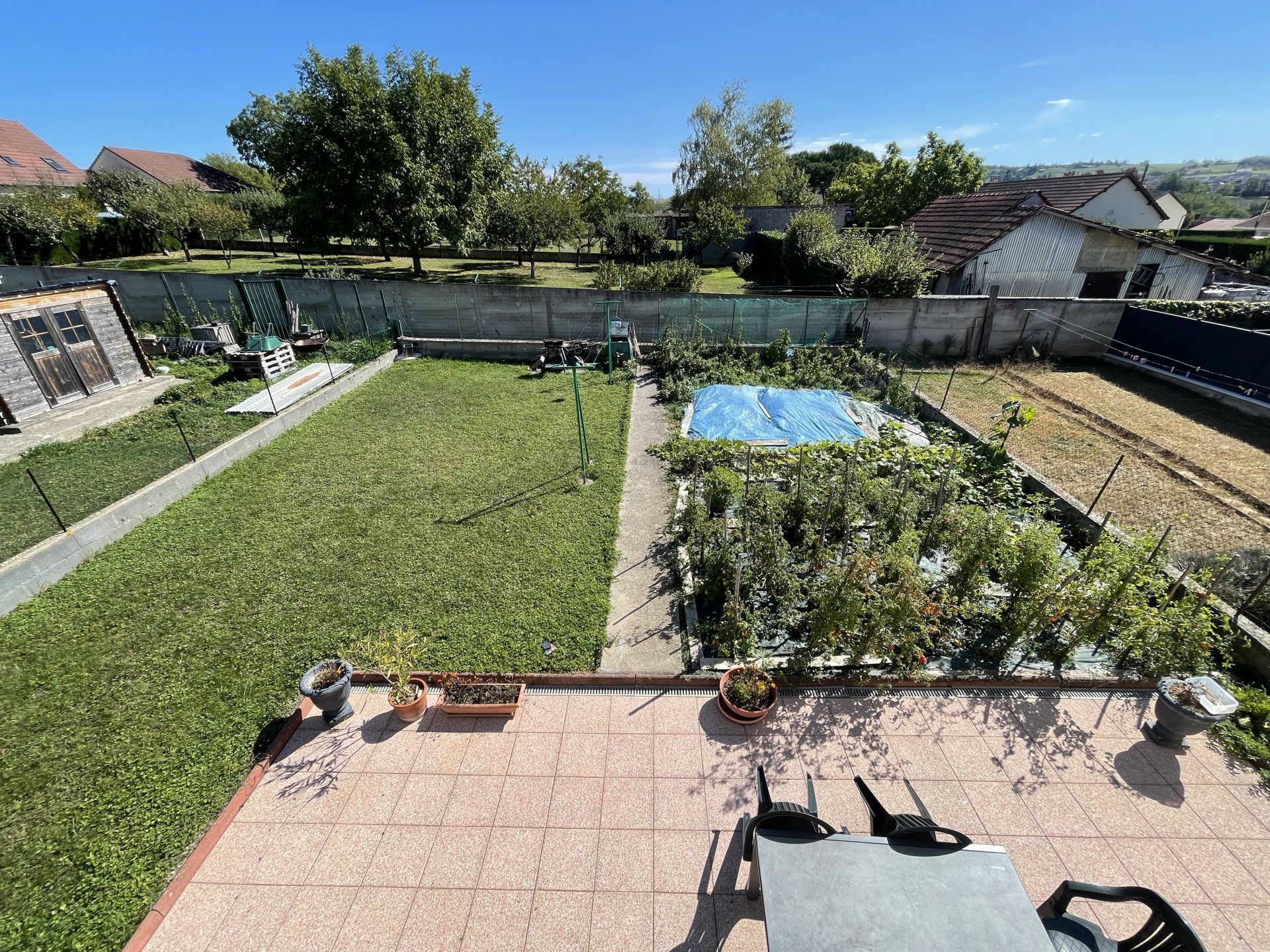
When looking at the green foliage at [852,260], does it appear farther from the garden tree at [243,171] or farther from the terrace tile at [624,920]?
the garden tree at [243,171]

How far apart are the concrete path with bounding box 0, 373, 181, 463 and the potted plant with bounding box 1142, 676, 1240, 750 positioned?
1602 cm

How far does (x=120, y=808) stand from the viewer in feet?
12.9

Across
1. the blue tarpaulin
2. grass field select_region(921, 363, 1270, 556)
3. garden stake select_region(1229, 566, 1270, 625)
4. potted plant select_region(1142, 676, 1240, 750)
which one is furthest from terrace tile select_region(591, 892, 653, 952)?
the blue tarpaulin

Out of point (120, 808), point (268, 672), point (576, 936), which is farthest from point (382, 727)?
point (576, 936)

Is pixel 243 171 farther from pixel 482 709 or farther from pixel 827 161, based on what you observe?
pixel 827 161

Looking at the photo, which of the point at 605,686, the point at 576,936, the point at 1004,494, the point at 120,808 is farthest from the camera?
the point at 1004,494

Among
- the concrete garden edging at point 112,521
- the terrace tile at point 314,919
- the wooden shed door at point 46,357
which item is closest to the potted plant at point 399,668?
the terrace tile at point 314,919

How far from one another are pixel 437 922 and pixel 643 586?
363 centimetres

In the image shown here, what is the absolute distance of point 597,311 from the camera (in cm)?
1510

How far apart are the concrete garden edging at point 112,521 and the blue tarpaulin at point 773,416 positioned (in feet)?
27.4

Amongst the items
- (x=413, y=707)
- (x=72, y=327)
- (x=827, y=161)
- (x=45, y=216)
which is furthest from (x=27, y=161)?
(x=827, y=161)

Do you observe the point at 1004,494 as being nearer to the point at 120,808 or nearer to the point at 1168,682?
the point at 1168,682

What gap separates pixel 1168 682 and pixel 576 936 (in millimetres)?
5304

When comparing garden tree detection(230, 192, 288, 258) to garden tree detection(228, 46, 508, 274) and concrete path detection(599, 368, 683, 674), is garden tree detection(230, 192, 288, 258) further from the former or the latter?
concrete path detection(599, 368, 683, 674)
